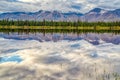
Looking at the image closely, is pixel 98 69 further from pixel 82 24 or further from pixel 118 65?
pixel 82 24

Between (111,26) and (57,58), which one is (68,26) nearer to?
(111,26)

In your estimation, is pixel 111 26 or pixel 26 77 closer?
pixel 26 77

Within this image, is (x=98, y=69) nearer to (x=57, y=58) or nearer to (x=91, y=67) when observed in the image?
(x=91, y=67)

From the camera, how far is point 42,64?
106 ft

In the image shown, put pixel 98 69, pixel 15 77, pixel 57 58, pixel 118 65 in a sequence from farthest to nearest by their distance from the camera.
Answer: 1. pixel 57 58
2. pixel 118 65
3. pixel 98 69
4. pixel 15 77

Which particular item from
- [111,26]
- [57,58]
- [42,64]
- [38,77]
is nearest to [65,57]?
[57,58]

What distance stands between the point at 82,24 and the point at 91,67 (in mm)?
121434

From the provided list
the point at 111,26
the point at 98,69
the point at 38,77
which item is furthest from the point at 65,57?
the point at 111,26

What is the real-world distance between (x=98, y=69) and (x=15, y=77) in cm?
728

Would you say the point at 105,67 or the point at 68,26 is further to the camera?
the point at 68,26

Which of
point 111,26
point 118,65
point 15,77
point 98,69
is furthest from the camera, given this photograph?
point 111,26

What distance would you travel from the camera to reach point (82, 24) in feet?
499

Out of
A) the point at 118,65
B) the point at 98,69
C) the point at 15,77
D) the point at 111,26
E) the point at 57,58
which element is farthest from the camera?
the point at 111,26

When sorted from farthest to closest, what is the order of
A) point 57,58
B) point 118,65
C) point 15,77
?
point 57,58 → point 118,65 → point 15,77
